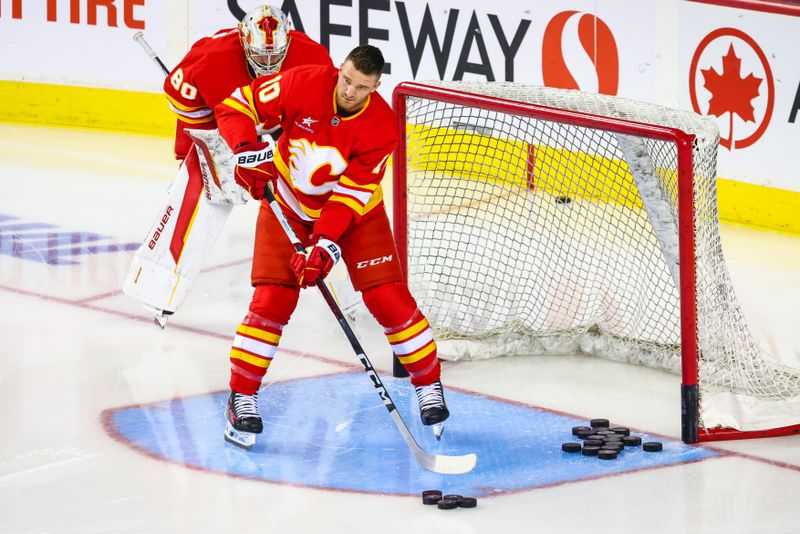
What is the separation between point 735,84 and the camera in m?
6.08

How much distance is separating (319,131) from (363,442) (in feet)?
2.75

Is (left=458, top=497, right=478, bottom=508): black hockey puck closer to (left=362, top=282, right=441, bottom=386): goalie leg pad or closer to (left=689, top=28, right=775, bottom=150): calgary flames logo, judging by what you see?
(left=362, top=282, right=441, bottom=386): goalie leg pad

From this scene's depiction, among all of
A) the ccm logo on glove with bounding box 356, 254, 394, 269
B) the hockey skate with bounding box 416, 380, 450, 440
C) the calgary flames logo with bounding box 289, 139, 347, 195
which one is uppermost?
the calgary flames logo with bounding box 289, 139, 347, 195

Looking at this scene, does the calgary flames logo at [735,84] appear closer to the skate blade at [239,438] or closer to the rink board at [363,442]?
the rink board at [363,442]

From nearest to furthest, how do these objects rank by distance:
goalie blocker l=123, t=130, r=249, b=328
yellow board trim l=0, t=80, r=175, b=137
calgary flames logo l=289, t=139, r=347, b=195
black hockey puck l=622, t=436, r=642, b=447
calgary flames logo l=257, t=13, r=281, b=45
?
calgary flames logo l=289, t=139, r=347, b=195 < black hockey puck l=622, t=436, r=642, b=447 < calgary flames logo l=257, t=13, r=281, b=45 < goalie blocker l=123, t=130, r=249, b=328 < yellow board trim l=0, t=80, r=175, b=137

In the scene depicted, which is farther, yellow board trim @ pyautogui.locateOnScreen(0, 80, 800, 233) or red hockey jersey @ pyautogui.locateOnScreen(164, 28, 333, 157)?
yellow board trim @ pyautogui.locateOnScreen(0, 80, 800, 233)

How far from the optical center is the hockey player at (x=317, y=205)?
374cm

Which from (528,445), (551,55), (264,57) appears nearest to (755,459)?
(528,445)

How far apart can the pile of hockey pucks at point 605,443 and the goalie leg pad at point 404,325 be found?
432 millimetres

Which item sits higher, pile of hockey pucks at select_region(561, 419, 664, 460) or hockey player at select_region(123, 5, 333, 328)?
hockey player at select_region(123, 5, 333, 328)

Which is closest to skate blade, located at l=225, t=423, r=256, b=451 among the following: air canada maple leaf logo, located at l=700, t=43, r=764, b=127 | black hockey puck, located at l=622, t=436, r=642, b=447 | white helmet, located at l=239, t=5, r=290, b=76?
black hockey puck, located at l=622, t=436, r=642, b=447

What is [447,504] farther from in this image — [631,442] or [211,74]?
[211,74]

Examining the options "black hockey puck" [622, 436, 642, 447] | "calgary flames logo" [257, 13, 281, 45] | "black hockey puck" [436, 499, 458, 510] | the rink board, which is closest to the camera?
"black hockey puck" [436, 499, 458, 510]

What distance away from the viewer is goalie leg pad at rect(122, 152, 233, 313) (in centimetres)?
Result: 488
